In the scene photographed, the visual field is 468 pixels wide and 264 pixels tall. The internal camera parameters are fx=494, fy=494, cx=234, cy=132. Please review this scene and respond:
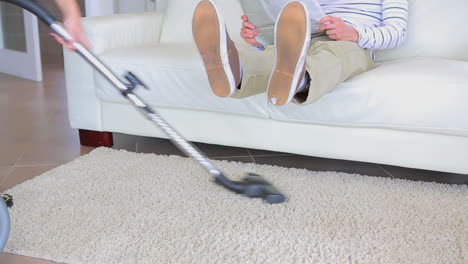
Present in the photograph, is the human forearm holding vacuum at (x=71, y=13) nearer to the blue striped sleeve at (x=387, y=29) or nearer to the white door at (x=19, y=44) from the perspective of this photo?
the blue striped sleeve at (x=387, y=29)

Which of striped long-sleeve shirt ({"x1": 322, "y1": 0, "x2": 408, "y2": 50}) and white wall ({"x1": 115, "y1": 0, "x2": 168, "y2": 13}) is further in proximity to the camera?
white wall ({"x1": 115, "y1": 0, "x2": 168, "y2": 13})

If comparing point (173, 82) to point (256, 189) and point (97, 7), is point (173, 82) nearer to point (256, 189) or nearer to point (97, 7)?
point (256, 189)

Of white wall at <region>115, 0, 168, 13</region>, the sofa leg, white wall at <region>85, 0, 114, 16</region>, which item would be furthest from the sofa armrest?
white wall at <region>115, 0, 168, 13</region>

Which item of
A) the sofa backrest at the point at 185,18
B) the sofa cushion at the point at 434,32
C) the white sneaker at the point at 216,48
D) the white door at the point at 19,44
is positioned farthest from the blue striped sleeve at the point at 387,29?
the white door at the point at 19,44

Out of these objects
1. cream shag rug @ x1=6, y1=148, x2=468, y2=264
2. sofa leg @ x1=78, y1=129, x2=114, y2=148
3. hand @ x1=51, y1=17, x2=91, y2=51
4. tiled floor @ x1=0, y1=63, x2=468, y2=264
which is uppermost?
hand @ x1=51, y1=17, x2=91, y2=51

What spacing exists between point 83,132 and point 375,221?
Answer: 1.17 metres

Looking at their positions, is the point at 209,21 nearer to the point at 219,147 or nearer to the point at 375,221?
the point at 375,221

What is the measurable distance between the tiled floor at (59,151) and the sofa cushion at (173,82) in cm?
25

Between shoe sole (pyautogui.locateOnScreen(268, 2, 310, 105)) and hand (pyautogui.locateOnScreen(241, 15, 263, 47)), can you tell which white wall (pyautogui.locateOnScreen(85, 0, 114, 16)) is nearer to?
hand (pyautogui.locateOnScreen(241, 15, 263, 47))

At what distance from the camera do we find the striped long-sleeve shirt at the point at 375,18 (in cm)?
155

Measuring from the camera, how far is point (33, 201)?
4.47 feet

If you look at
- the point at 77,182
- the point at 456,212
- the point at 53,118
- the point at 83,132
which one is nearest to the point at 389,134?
the point at 456,212

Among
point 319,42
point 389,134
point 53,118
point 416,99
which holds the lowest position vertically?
point 53,118

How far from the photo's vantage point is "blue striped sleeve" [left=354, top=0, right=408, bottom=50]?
1539 mm
